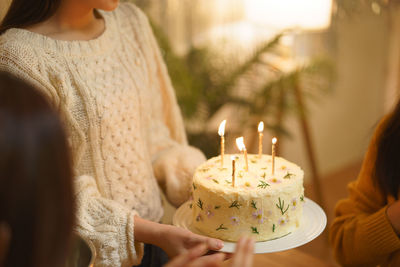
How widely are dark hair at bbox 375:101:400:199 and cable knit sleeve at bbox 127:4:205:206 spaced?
51 centimetres

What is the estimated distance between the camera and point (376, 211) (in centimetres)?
126

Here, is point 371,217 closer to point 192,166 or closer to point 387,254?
point 387,254

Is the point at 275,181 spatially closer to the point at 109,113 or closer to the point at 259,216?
the point at 259,216

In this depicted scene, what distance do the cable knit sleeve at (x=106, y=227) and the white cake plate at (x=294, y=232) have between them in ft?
0.45

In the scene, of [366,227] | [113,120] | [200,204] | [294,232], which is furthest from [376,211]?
[113,120]

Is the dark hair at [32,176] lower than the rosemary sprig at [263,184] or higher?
higher

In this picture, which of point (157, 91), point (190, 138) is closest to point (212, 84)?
point (190, 138)

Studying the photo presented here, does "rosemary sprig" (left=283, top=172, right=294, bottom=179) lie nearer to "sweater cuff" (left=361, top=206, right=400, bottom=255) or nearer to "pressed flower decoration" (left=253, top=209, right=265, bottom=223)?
"pressed flower decoration" (left=253, top=209, right=265, bottom=223)

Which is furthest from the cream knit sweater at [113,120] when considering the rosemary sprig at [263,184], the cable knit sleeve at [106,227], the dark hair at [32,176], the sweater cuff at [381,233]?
the sweater cuff at [381,233]

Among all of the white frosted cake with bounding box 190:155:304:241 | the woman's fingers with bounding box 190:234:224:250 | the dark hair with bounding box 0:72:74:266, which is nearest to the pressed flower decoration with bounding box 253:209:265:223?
the white frosted cake with bounding box 190:155:304:241

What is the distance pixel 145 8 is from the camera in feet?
7.52

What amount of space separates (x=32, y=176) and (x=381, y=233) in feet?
3.18

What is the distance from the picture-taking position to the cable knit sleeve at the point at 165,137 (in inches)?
47.7

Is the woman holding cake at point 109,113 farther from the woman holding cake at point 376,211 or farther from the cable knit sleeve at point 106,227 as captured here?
the woman holding cake at point 376,211
